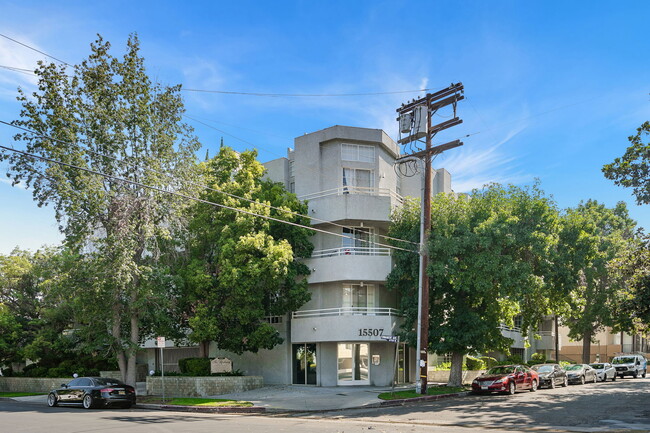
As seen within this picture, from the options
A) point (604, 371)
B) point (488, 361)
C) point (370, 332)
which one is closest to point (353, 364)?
point (370, 332)

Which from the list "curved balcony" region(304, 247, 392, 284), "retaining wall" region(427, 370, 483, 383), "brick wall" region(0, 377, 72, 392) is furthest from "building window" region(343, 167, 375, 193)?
"brick wall" region(0, 377, 72, 392)

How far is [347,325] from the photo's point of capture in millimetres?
31203

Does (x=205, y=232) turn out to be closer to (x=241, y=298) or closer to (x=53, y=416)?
(x=241, y=298)

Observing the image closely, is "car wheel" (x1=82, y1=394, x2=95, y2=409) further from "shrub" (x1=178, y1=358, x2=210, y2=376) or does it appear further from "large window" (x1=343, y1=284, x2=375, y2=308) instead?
"large window" (x1=343, y1=284, x2=375, y2=308)

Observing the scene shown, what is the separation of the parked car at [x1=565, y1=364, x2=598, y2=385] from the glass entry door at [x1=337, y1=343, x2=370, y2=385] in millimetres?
12965

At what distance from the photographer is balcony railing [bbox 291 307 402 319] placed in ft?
104

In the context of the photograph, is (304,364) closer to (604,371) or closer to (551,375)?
(551,375)

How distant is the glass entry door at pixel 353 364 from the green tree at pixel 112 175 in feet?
33.1

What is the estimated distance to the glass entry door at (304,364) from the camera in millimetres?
33188

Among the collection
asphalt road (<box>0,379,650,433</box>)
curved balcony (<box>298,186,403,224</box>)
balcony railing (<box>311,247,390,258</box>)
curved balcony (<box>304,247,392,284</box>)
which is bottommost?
asphalt road (<box>0,379,650,433</box>)

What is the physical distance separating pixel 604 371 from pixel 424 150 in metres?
22.6

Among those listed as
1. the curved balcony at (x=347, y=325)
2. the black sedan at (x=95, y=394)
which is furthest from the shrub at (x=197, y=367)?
the black sedan at (x=95, y=394)

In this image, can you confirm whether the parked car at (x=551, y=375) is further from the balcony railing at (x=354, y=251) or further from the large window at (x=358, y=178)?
the large window at (x=358, y=178)

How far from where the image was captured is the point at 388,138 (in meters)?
35.8
